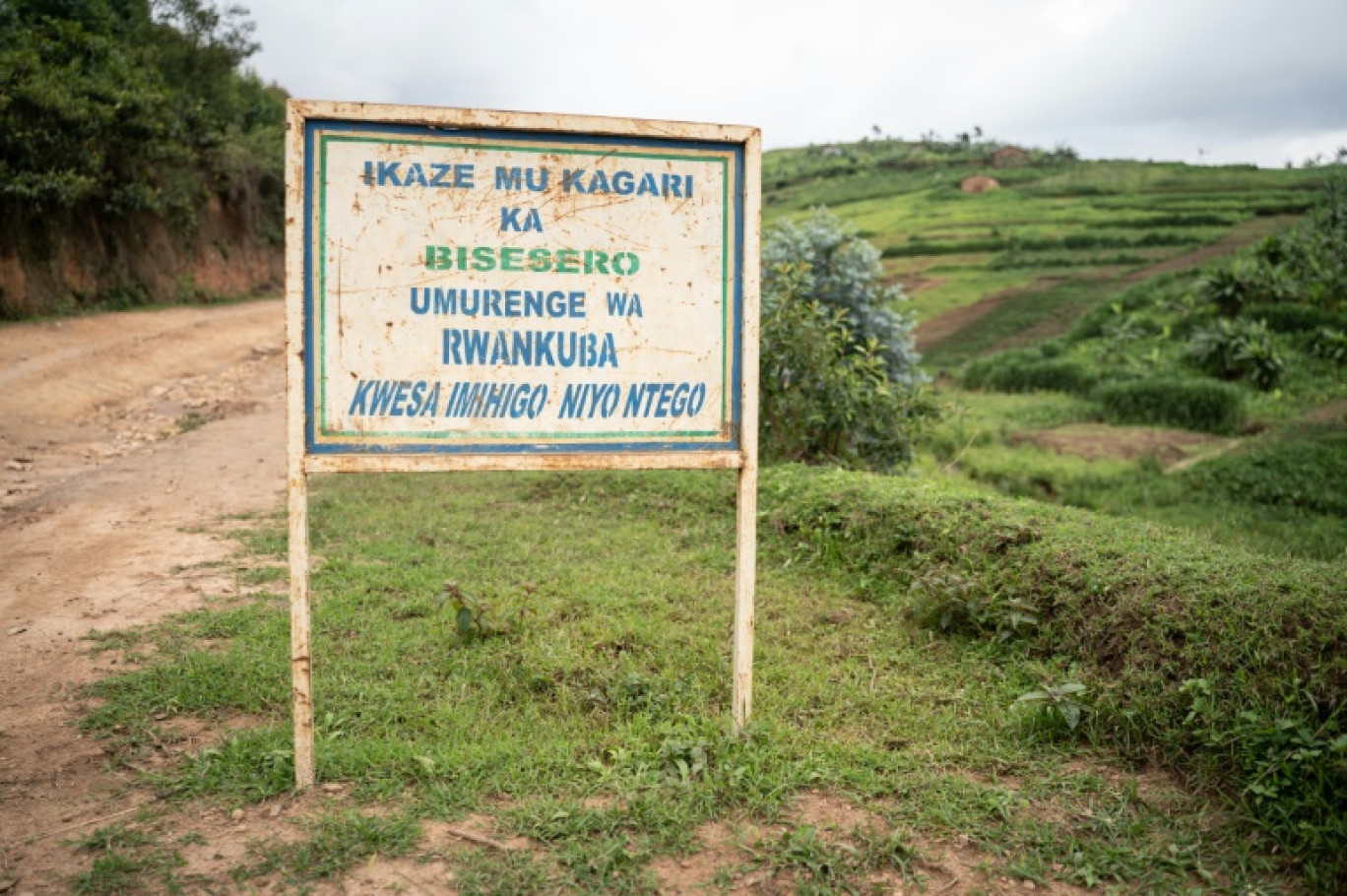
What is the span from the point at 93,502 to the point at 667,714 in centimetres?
483

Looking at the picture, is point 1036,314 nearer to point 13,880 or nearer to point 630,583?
point 630,583

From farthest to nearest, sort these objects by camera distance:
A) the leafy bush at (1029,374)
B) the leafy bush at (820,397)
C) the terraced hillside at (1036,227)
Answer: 1. the terraced hillside at (1036,227)
2. the leafy bush at (1029,374)
3. the leafy bush at (820,397)

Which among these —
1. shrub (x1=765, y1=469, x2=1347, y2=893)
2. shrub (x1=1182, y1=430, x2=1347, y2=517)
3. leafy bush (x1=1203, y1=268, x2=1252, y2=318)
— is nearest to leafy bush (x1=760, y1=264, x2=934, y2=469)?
shrub (x1=765, y1=469, x2=1347, y2=893)

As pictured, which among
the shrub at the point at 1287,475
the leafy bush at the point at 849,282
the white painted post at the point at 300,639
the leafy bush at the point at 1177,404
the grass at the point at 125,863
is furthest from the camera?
the leafy bush at the point at 1177,404

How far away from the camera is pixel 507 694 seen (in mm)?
3686

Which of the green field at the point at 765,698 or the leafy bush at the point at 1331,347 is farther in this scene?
the leafy bush at the point at 1331,347

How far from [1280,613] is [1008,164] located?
46656 millimetres

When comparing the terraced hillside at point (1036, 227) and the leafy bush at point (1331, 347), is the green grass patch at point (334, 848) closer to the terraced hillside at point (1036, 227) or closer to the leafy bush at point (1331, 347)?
the leafy bush at point (1331, 347)

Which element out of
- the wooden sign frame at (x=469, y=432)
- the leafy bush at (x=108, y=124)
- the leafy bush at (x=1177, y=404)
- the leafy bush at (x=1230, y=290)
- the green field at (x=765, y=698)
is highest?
the leafy bush at (x=108, y=124)

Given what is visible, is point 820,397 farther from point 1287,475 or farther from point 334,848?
point 1287,475

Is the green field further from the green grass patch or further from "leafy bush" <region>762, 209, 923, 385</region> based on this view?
"leafy bush" <region>762, 209, 923, 385</region>

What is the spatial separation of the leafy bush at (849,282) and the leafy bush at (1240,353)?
27.0ft

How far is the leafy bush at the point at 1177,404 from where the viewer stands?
13.1 meters

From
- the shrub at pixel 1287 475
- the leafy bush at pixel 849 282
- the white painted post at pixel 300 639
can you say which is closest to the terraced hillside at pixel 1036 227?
the shrub at pixel 1287 475
